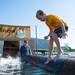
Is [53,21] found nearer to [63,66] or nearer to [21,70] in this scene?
[63,66]

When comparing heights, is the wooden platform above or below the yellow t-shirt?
below

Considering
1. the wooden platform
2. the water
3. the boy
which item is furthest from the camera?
the water

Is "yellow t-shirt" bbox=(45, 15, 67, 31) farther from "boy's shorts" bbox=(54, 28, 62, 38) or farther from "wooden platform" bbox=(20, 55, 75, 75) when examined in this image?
"wooden platform" bbox=(20, 55, 75, 75)

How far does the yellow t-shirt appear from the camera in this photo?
584 cm

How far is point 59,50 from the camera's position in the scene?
5.80 m

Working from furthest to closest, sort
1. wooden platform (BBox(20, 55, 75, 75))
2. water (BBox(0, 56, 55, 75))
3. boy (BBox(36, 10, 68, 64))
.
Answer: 1. water (BBox(0, 56, 55, 75))
2. boy (BBox(36, 10, 68, 64))
3. wooden platform (BBox(20, 55, 75, 75))

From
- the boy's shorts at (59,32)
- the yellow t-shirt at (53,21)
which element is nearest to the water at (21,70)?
the boy's shorts at (59,32)

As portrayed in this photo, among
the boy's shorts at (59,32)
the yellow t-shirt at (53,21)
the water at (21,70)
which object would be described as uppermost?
the yellow t-shirt at (53,21)

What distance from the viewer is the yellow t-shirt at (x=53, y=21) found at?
5836 mm

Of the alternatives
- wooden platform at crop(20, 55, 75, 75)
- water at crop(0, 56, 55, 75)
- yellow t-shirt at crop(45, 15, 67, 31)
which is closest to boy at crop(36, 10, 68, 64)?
yellow t-shirt at crop(45, 15, 67, 31)

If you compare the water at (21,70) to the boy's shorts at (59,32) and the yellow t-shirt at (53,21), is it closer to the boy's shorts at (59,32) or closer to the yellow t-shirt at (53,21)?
the boy's shorts at (59,32)

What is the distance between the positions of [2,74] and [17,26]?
41.7 feet

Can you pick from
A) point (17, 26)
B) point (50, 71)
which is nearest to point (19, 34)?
point (17, 26)

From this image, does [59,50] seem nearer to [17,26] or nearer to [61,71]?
[61,71]
